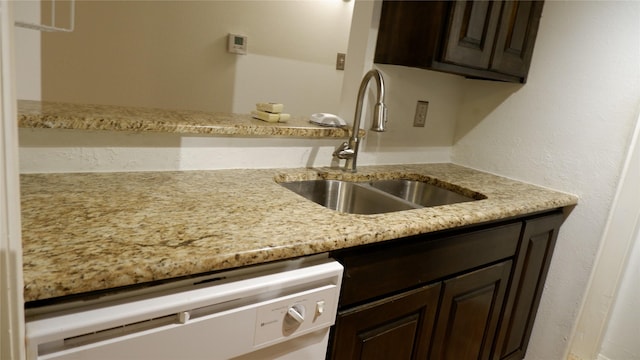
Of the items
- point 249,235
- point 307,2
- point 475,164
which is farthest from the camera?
point 307,2

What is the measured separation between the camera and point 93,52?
226cm

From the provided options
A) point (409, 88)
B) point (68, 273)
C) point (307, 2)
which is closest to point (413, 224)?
point (68, 273)

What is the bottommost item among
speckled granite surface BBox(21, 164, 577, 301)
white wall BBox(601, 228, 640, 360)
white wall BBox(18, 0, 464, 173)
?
white wall BBox(601, 228, 640, 360)

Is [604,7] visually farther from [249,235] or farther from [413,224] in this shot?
[249,235]

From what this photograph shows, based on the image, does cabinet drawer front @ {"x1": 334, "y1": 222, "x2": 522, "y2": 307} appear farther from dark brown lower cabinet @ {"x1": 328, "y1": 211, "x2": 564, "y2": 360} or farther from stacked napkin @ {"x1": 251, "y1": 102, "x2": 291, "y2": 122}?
stacked napkin @ {"x1": 251, "y1": 102, "x2": 291, "y2": 122}

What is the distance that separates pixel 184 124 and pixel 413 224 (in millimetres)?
702

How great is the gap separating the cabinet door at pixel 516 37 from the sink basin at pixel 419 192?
509 mm

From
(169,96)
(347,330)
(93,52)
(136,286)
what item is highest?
(93,52)

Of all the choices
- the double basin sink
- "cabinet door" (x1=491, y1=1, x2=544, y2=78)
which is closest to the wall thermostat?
the double basin sink

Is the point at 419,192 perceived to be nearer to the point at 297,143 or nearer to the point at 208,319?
the point at 297,143

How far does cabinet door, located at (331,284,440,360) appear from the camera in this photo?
98 cm

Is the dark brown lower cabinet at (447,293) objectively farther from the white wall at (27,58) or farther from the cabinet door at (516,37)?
the white wall at (27,58)

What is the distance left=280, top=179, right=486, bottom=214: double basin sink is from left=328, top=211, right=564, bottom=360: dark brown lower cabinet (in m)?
0.21

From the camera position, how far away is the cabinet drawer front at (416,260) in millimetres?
961
